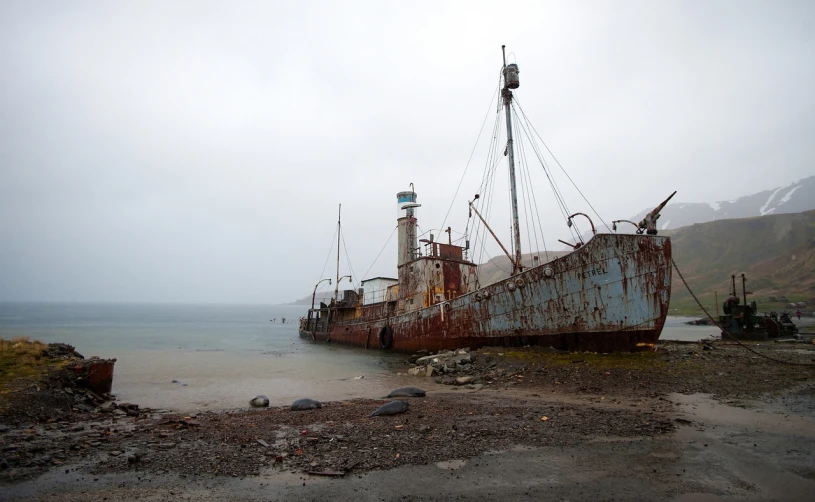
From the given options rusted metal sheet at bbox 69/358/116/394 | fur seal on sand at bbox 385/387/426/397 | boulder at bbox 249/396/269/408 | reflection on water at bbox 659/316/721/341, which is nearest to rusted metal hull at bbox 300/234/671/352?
fur seal on sand at bbox 385/387/426/397

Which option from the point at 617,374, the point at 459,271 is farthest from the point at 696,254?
the point at 617,374

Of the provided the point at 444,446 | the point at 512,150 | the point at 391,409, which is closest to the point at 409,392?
the point at 391,409

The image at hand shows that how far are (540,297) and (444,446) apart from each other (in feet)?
35.1

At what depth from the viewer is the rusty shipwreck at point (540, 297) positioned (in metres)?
13.4

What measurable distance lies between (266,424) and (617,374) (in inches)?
355

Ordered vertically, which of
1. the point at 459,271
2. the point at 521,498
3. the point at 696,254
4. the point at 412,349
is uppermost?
the point at 696,254

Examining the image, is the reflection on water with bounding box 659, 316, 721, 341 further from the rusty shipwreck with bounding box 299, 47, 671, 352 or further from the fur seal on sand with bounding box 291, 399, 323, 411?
the fur seal on sand with bounding box 291, 399, 323, 411

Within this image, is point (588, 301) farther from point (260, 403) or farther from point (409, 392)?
point (260, 403)

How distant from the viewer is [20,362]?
32.8 feet

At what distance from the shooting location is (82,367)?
1024 centimetres

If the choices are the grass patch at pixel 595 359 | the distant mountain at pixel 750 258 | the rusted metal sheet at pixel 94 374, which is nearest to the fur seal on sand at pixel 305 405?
the rusted metal sheet at pixel 94 374

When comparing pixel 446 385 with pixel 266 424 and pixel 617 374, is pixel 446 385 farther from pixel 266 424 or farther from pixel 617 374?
pixel 266 424

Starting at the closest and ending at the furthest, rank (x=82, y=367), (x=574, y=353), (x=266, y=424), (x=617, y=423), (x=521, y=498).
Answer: (x=521, y=498) < (x=617, y=423) < (x=266, y=424) < (x=82, y=367) < (x=574, y=353)

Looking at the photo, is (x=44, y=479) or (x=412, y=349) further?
(x=412, y=349)
